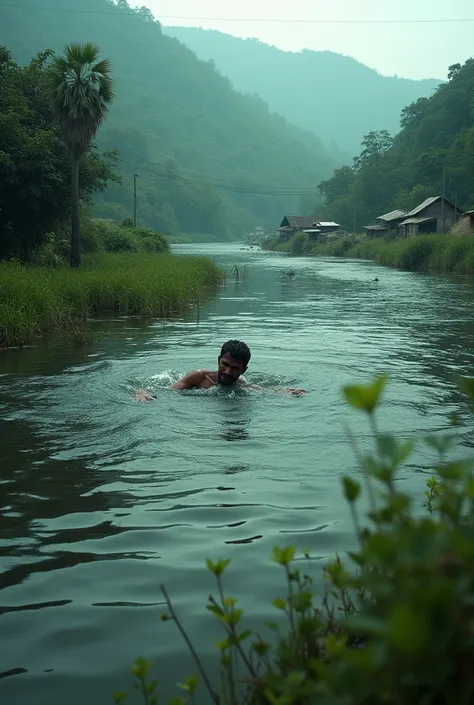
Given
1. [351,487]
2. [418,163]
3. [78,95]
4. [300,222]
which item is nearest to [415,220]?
[418,163]

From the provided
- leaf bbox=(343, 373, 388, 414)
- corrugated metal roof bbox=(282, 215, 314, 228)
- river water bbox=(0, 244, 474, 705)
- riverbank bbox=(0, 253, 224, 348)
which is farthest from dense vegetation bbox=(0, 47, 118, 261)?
corrugated metal roof bbox=(282, 215, 314, 228)

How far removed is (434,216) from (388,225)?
13.6 meters

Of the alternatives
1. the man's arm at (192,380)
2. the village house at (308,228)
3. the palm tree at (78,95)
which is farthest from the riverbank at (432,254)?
the village house at (308,228)

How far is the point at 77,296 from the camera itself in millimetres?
17969

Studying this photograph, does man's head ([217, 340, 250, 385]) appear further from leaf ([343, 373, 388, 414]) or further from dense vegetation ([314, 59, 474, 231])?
dense vegetation ([314, 59, 474, 231])

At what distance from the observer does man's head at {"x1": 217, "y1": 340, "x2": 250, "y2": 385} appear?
29.7ft

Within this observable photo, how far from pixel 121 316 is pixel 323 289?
12148 millimetres

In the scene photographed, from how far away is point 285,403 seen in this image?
8930 millimetres

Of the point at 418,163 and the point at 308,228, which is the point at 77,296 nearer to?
the point at 418,163

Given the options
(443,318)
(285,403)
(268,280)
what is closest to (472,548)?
(285,403)

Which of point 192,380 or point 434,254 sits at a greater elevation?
point 434,254

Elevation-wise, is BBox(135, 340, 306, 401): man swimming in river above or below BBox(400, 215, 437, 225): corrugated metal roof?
below

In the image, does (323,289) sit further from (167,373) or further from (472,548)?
(472,548)

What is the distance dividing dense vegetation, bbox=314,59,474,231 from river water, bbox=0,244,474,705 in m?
60.9
